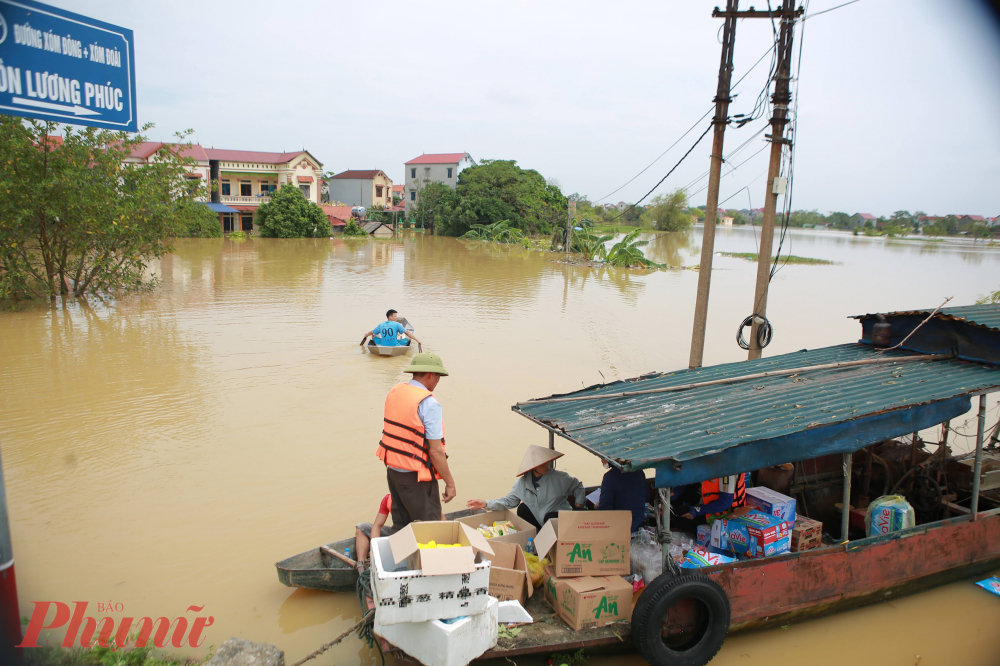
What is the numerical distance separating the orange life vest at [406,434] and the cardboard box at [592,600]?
48.8 inches

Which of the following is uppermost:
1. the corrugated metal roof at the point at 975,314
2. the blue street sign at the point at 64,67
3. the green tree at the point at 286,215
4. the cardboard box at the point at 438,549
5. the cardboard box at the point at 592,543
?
the green tree at the point at 286,215

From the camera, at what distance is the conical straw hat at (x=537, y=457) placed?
5207 millimetres

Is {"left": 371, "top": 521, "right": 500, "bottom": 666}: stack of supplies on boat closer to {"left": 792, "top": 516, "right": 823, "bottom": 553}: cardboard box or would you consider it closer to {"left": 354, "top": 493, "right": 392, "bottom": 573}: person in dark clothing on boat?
{"left": 354, "top": 493, "right": 392, "bottom": 573}: person in dark clothing on boat

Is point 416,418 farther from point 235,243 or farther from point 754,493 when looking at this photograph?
point 235,243

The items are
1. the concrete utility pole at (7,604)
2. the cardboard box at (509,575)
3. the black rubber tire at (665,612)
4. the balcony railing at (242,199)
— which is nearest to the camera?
the concrete utility pole at (7,604)

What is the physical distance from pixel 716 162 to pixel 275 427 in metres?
7.51

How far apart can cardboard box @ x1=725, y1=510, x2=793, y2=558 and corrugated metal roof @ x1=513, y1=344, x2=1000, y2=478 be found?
720 millimetres

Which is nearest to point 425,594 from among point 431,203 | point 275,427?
point 275,427

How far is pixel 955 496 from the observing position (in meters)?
6.27

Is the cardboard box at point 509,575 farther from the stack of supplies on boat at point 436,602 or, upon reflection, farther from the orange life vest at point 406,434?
the orange life vest at point 406,434

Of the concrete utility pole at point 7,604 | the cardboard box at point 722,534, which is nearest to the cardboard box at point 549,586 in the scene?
the cardboard box at point 722,534

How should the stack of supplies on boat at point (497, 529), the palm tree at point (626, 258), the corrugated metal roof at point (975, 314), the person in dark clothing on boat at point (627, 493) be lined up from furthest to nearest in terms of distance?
the palm tree at point (626, 258), the corrugated metal roof at point (975, 314), the stack of supplies on boat at point (497, 529), the person in dark clothing on boat at point (627, 493)

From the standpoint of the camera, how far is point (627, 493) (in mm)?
4922

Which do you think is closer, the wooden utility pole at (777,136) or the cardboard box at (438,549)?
Answer: the cardboard box at (438,549)
